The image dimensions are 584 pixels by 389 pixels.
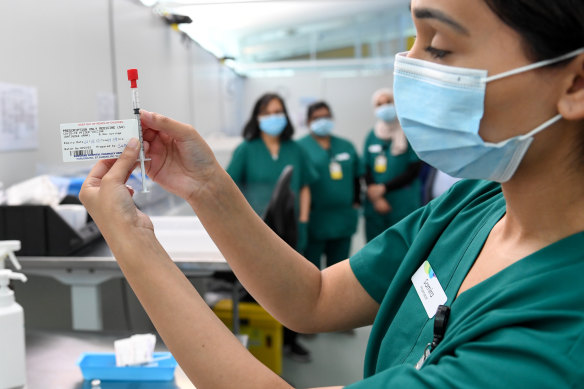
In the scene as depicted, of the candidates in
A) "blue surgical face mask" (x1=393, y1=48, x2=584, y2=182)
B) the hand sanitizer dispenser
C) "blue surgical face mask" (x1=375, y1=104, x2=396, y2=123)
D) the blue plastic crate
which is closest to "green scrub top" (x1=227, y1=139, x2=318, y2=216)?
"blue surgical face mask" (x1=375, y1=104, x2=396, y2=123)

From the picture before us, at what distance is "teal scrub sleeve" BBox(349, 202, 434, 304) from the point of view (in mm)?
894

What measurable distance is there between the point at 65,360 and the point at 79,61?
5.76 feet

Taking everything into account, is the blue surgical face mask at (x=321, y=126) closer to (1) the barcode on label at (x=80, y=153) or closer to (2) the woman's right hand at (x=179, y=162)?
(2) the woman's right hand at (x=179, y=162)

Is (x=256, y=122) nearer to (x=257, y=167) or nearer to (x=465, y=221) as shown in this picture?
(x=257, y=167)

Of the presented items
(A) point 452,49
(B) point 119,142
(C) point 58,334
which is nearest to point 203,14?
(C) point 58,334

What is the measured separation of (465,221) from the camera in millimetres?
803

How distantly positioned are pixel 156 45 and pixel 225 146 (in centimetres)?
92

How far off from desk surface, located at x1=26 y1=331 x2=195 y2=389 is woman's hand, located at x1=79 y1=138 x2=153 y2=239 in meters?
0.50

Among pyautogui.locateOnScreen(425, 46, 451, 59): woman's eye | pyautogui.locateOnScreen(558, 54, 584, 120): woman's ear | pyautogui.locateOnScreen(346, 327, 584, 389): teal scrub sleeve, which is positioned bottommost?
pyautogui.locateOnScreen(346, 327, 584, 389): teal scrub sleeve

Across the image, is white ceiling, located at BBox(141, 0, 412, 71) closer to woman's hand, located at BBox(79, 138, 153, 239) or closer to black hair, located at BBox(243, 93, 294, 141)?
black hair, located at BBox(243, 93, 294, 141)

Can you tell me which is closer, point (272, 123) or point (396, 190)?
point (272, 123)

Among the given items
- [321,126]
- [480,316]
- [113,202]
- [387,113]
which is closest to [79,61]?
[321,126]

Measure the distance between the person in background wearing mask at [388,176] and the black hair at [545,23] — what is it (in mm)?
3028

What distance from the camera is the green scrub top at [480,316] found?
489 millimetres
